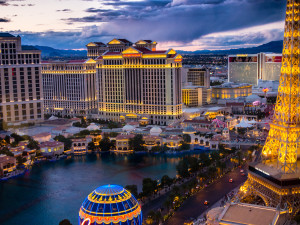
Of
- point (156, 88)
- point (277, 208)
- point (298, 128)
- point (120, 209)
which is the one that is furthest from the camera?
point (156, 88)

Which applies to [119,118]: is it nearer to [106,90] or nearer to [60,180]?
[106,90]

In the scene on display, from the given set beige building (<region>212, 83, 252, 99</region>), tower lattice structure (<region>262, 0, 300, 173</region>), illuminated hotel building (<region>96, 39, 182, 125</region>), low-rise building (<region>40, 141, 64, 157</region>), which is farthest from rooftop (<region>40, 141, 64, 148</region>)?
beige building (<region>212, 83, 252, 99</region>)

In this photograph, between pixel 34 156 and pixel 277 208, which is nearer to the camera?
pixel 277 208

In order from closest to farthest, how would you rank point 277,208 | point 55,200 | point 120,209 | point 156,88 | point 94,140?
point 120,209, point 277,208, point 55,200, point 94,140, point 156,88

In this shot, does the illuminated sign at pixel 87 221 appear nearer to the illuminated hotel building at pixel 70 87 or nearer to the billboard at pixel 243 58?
the illuminated hotel building at pixel 70 87

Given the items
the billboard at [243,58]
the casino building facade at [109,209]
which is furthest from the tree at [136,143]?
the billboard at [243,58]

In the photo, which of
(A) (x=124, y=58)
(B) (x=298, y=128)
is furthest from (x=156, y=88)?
(B) (x=298, y=128)

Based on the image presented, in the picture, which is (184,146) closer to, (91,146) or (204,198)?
(91,146)

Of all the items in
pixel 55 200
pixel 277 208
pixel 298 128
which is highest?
pixel 298 128
